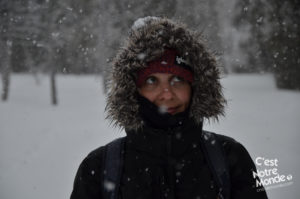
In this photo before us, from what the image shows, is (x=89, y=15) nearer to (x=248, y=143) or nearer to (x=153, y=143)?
(x=248, y=143)

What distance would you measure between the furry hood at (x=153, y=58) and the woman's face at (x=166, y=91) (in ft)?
0.40

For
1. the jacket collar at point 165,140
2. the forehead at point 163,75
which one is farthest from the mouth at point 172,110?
the forehead at point 163,75

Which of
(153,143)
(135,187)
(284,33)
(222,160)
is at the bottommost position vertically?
(135,187)

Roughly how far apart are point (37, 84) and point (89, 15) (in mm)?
11201

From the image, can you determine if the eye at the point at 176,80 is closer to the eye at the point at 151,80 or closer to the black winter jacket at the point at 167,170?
the eye at the point at 151,80

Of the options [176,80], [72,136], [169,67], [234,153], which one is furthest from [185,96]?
[72,136]

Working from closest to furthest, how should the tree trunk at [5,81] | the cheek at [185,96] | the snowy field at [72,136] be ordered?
the cheek at [185,96] → the snowy field at [72,136] → the tree trunk at [5,81]

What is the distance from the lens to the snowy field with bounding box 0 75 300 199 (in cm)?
570

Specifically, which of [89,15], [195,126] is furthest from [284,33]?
[195,126]

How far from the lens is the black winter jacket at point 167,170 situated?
175 cm

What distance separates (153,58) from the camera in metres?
1.88

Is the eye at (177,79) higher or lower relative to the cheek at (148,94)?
higher

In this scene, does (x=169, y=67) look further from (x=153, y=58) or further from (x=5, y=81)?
(x=5, y=81)

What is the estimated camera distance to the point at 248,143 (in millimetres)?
7625
